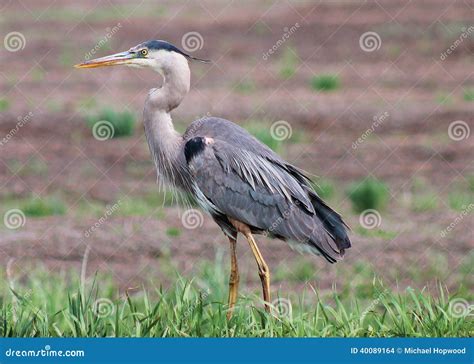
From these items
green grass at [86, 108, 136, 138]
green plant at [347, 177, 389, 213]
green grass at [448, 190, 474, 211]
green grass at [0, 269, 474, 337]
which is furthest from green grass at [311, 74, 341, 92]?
green grass at [0, 269, 474, 337]

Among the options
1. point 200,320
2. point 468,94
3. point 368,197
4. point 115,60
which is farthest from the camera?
point 468,94

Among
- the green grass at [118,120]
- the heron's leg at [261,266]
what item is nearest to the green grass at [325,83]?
the green grass at [118,120]

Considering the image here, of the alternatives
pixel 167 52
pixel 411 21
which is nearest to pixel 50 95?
pixel 411 21

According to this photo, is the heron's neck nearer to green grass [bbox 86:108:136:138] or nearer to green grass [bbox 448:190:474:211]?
green grass [bbox 448:190:474:211]

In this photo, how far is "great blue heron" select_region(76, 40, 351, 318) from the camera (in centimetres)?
681

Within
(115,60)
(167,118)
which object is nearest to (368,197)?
(167,118)

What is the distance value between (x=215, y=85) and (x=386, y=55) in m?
2.55

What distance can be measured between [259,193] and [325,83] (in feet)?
21.7

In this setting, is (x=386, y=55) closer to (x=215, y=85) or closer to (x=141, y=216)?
(x=215, y=85)

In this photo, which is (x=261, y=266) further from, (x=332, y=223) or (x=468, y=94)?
(x=468, y=94)

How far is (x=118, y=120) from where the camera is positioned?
11562 mm

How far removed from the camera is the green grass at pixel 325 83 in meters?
13.3

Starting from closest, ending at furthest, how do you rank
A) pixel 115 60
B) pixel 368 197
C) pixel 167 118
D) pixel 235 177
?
1. pixel 115 60
2. pixel 235 177
3. pixel 167 118
4. pixel 368 197

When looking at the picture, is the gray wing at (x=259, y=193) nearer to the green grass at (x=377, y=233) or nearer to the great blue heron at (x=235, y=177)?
the great blue heron at (x=235, y=177)
